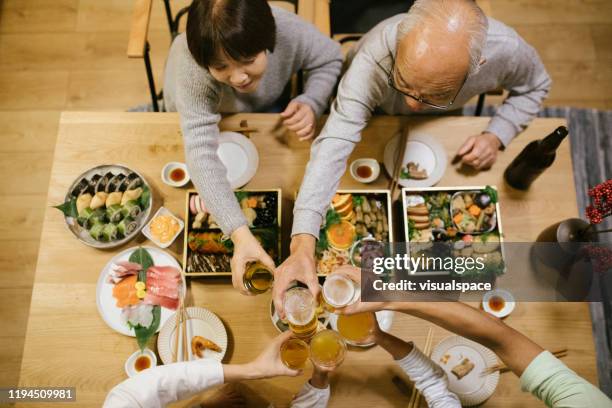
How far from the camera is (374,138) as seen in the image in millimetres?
1872

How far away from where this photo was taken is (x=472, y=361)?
1.58 meters

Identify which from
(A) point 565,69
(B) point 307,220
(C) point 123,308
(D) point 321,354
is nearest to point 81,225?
(C) point 123,308

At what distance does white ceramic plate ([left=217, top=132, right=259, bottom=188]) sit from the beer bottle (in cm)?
106

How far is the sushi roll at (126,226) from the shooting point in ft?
5.56

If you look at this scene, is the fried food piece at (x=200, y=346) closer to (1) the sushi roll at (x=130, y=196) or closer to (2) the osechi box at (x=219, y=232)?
(2) the osechi box at (x=219, y=232)

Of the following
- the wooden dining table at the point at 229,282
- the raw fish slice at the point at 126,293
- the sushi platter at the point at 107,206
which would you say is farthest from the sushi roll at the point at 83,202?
the raw fish slice at the point at 126,293

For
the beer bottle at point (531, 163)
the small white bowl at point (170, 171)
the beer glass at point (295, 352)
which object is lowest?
the beer glass at point (295, 352)

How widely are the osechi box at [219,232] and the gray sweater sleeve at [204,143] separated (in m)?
0.09

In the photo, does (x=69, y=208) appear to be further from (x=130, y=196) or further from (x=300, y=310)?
(x=300, y=310)

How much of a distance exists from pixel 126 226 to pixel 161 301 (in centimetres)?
33

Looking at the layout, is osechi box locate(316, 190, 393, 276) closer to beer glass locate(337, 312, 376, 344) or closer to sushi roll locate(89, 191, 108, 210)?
beer glass locate(337, 312, 376, 344)

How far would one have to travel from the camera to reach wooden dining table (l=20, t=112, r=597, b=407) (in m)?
1.59

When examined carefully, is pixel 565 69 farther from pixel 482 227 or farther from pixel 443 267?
pixel 443 267

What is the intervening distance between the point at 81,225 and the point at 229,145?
0.66 metres
